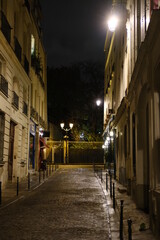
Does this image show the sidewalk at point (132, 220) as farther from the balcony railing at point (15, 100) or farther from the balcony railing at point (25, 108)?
the balcony railing at point (25, 108)

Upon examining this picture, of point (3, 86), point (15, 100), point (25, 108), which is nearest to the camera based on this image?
point (3, 86)

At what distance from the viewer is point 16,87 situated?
73.5 feet

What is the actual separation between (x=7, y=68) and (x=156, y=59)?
12.3 meters

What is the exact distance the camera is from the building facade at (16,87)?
60.0ft

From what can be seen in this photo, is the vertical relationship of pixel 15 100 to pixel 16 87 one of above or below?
below

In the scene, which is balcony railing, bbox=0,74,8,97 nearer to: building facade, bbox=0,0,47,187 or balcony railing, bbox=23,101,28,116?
building facade, bbox=0,0,47,187

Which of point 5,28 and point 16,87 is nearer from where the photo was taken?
point 5,28

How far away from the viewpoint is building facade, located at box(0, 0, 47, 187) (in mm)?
18281

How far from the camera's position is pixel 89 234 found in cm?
812

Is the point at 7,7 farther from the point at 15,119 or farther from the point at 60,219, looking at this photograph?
the point at 60,219

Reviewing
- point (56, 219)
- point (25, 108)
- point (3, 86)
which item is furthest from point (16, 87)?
point (56, 219)

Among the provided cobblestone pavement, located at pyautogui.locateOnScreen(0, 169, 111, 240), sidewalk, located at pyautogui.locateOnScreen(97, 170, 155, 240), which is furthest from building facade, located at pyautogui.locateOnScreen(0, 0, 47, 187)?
sidewalk, located at pyautogui.locateOnScreen(97, 170, 155, 240)

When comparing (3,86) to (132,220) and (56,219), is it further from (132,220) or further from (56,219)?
(132,220)

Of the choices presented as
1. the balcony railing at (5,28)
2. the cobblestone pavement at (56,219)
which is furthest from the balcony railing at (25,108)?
the cobblestone pavement at (56,219)
